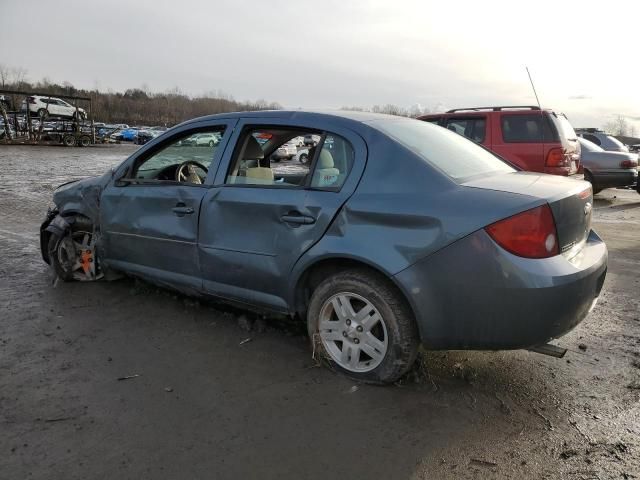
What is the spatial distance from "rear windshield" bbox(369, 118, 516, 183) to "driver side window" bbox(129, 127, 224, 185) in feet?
4.67

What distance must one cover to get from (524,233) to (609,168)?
35.5 feet

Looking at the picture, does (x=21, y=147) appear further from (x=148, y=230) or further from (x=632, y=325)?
(x=632, y=325)

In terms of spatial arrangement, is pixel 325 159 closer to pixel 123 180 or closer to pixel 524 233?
pixel 524 233

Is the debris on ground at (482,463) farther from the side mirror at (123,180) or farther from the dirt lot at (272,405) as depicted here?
the side mirror at (123,180)

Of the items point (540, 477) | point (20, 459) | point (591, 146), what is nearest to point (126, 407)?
point (20, 459)

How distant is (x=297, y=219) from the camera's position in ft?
10.3

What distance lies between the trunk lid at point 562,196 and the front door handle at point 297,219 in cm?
93

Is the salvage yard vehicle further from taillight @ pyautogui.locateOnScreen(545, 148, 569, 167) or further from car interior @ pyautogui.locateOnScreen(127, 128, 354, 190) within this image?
taillight @ pyautogui.locateOnScreen(545, 148, 569, 167)

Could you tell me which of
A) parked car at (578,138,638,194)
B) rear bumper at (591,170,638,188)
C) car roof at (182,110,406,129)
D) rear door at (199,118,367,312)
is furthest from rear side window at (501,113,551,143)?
rear door at (199,118,367,312)

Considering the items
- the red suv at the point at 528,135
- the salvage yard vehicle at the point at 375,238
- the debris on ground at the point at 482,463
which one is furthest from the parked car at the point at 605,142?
the debris on ground at the point at 482,463

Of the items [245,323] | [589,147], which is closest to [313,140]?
[245,323]

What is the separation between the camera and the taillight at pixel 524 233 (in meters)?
2.56

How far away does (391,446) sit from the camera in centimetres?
247

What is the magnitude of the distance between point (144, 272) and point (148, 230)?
0.38 meters
